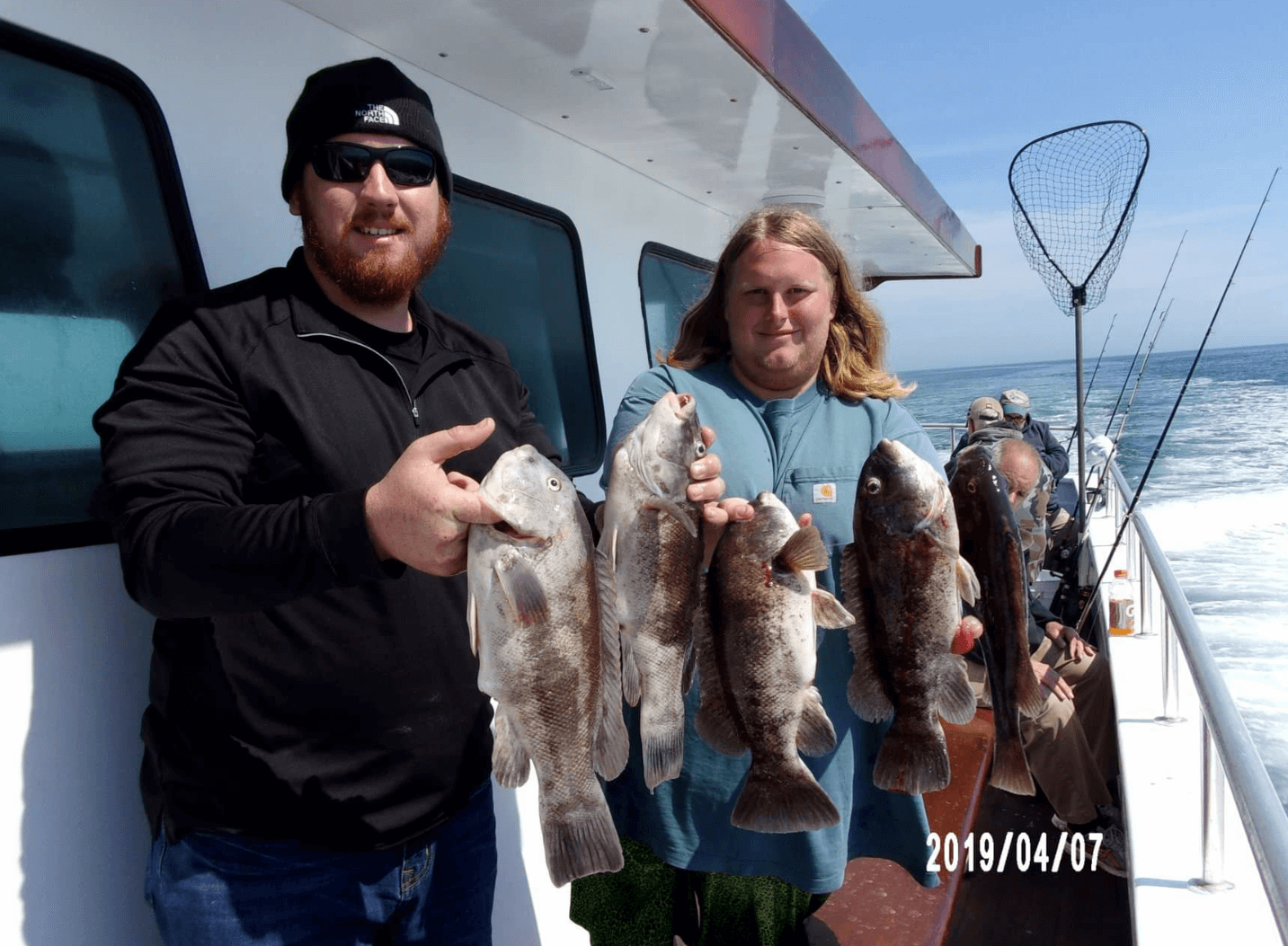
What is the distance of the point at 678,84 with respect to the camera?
12.4ft

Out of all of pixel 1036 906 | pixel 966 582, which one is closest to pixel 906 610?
pixel 966 582

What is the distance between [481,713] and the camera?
7.44ft

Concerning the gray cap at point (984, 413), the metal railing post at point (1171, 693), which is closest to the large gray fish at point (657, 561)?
the metal railing post at point (1171, 693)

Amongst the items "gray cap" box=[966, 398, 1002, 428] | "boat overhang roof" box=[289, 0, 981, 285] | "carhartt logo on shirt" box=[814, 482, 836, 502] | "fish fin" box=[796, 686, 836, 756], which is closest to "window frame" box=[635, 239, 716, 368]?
"boat overhang roof" box=[289, 0, 981, 285]

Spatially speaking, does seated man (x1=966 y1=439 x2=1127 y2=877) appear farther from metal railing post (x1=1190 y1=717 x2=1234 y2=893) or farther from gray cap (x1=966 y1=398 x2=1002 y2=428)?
gray cap (x1=966 y1=398 x2=1002 y2=428)

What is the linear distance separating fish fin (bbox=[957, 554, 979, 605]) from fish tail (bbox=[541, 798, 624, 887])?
1.00m

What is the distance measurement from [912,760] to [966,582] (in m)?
0.47

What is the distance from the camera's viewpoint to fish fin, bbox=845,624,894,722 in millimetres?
2301

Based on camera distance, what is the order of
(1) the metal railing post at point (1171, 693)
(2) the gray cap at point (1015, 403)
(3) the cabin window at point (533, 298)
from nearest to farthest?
(3) the cabin window at point (533, 298)
(1) the metal railing post at point (1171, 693)
(2) the gray cap at point (1015, 403)

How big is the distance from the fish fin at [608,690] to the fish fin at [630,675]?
74 millimetres

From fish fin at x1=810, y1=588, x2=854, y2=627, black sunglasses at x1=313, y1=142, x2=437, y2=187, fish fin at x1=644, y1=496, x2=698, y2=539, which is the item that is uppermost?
black sunglasses at x1=313, y1=142, x2=437, y2=187

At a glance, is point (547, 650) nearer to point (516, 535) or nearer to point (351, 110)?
point (516, 535)

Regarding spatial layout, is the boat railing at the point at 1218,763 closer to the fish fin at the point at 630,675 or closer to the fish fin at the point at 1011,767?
the fish fin at the point at 1011,767

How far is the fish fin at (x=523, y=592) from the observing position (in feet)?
5.50
